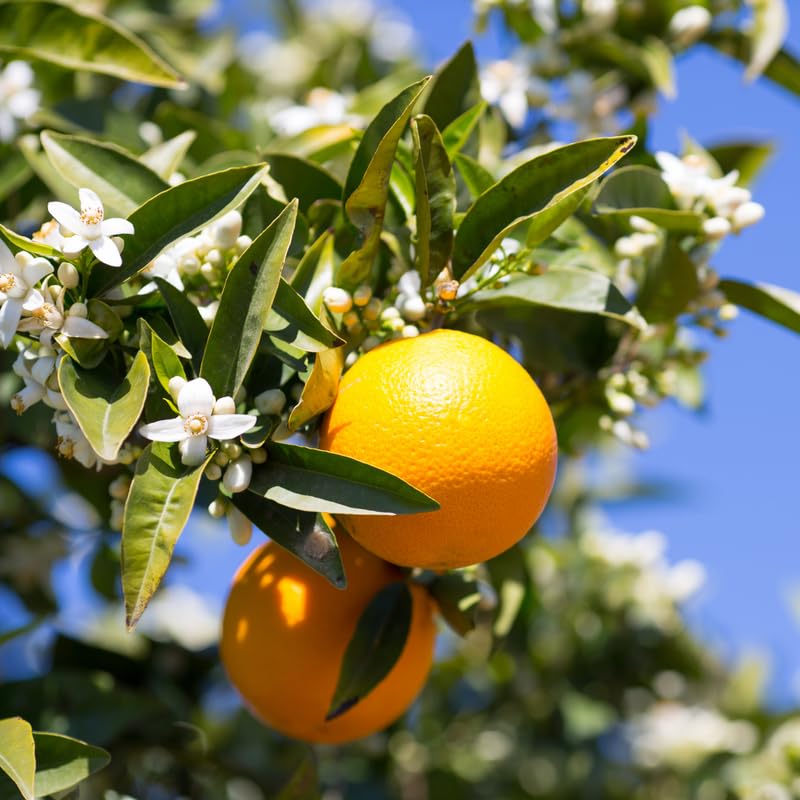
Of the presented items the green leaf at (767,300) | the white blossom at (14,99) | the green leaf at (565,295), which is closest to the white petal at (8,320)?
the green leaf at (565,295)

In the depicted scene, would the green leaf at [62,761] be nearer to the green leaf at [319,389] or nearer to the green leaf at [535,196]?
the green leaf at [319,389]

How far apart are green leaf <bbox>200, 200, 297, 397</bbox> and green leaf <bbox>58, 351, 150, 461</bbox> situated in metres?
0.08

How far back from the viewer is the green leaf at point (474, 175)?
145cm

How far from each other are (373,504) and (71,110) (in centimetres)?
134

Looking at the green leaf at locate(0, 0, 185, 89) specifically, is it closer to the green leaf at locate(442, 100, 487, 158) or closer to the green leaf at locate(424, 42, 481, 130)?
the green leaf at locate(424, 42, 481, 130)

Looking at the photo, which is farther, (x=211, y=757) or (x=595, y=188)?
(x=211, y=757)

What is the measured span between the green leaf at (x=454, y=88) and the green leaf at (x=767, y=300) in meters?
0.52

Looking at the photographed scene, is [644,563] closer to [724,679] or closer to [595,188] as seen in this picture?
[724,679]

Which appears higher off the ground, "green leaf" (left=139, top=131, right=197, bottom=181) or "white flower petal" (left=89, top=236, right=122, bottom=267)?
"white flower petal" (left=89, top=236, right=122, bottom=267)

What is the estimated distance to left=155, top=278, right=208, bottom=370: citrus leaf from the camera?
1297 mm

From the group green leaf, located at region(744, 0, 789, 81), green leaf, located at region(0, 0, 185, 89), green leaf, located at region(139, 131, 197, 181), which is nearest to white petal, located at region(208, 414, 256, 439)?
green leaf, located at region(139, 131, 197, 181)

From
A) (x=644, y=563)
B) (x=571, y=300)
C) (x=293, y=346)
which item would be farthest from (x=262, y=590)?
(x=644, y=563)

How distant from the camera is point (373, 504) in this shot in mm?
1136

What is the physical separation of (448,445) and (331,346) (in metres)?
0.18
